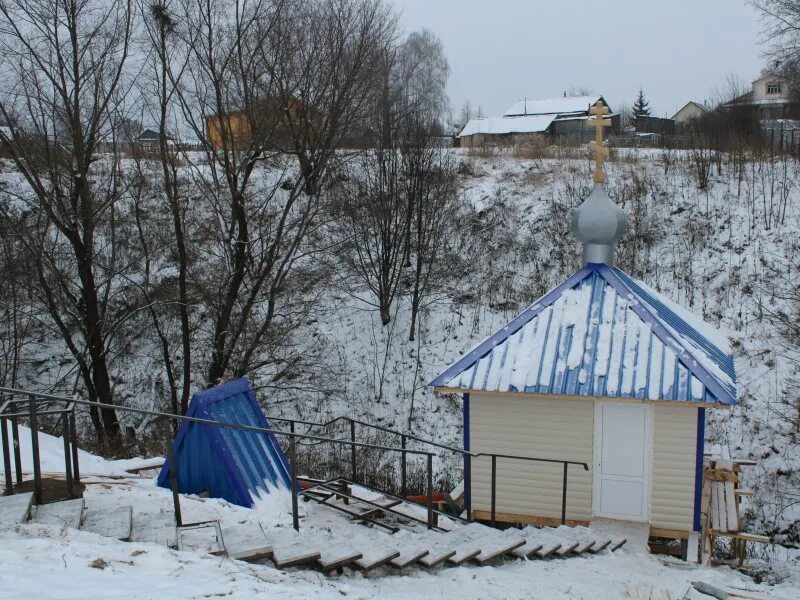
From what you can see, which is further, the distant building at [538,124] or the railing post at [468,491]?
the distant building at [538,124]

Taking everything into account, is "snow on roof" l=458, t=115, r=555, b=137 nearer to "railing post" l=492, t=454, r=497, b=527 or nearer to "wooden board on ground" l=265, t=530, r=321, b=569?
"railing post" l=492, t=454, r=497, b=527

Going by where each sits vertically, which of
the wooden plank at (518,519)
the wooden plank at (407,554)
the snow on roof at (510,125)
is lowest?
the wooden plank at (518,519)

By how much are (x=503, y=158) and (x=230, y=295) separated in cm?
1513

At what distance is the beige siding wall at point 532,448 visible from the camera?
29.8 ft

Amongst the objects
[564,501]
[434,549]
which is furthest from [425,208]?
[434,549]

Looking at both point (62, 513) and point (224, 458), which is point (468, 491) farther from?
point (62, 513)

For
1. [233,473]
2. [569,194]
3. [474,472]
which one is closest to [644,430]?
[474,472]

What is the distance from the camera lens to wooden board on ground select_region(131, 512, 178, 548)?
542 centimetres

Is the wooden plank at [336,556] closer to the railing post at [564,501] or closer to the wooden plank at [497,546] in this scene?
the wooden plank at [497,546]

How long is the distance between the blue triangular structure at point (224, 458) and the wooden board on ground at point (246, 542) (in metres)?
1.26

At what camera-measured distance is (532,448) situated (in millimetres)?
9273

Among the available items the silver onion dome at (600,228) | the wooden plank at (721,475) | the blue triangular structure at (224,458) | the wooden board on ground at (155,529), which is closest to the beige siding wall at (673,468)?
the wooden plank at (721,475)

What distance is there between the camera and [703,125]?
27.5 metres

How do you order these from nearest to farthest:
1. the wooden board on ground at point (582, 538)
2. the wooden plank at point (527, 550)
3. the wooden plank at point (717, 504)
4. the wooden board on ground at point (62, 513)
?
the wooden board on ground at point (62, 513) → the wooden plank at point (527, 550) → the wooden board on ground at point (582, 538) → the wooden plank at point (717, 504)
